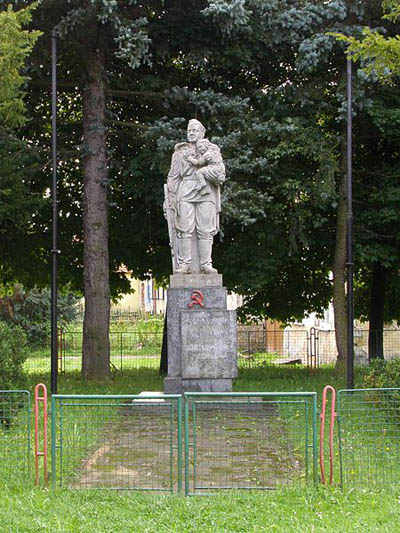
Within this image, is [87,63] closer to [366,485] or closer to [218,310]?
[218,310]

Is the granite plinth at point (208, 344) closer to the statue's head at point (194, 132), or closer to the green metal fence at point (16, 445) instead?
the statue's head at point (194, 132)

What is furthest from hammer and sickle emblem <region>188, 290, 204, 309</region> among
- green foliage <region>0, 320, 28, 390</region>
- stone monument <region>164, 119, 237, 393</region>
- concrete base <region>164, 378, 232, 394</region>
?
green foliage <region>0, 320, 28, 390</region>

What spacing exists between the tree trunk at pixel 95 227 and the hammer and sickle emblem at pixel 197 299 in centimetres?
608

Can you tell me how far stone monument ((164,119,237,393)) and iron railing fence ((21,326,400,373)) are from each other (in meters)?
12.5

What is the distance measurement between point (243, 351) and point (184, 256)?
17.2 m

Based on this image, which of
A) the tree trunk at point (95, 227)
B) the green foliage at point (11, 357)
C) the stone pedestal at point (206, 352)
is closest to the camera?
the green foliage at point (11, 357)

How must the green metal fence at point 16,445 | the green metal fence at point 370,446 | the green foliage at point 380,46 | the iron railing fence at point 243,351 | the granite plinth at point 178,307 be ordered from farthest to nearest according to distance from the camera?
1. the iron railing fence at point 243,351
2. the granite plinth at point 178,307
3. the green foliage at point 380,46
4. the green metal fence at point 16,445
5. the green metal fence at point 370,446

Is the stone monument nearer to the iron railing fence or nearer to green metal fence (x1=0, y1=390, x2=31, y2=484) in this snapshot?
green metal fence (x1=0, y1=390, x2=31, y2=484)

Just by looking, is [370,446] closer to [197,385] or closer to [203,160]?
[197,385]

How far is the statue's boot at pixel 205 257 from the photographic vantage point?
13242 mm

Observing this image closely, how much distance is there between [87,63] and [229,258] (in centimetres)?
541

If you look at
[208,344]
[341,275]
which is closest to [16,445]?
[208,344]

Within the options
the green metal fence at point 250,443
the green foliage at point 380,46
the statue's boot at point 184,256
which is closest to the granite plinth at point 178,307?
the statue's boot at point 184,256

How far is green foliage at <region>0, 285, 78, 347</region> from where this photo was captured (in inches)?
1389
